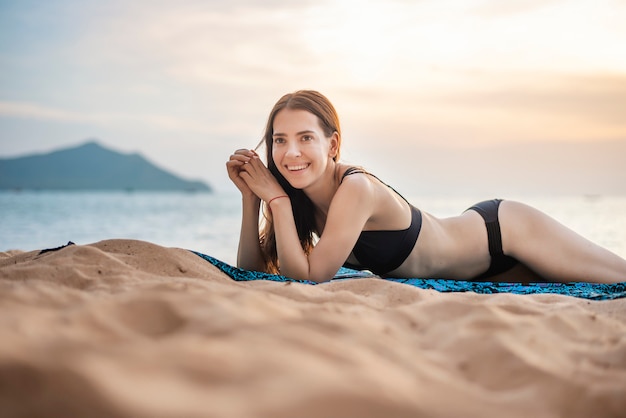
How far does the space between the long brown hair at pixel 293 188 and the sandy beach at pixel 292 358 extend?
1964 millimetres

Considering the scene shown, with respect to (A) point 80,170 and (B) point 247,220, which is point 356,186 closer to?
(B) point 247,220

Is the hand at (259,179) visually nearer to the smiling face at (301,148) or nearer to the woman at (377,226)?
the woman at (377,226)

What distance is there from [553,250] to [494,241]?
40 cm

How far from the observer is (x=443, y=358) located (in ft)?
4.20

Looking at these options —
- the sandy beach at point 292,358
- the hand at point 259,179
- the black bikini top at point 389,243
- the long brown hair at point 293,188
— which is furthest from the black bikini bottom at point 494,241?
the sandy beach at point 292,358

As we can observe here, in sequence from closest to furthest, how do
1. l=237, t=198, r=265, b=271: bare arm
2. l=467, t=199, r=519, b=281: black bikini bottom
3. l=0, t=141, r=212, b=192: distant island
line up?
l=467, t=199, r=519, b=281: black bikini bottom → l=237, t=198, r=265, b=271: bare arm → l=0, t=141, r=212, b=192: distant island

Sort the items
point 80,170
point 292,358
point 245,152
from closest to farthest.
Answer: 1. point 292,358
2. point 245,152
3. point 80,170

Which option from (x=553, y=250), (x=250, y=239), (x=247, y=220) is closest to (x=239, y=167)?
(x=247, y=220)

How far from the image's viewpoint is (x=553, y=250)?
3535mm

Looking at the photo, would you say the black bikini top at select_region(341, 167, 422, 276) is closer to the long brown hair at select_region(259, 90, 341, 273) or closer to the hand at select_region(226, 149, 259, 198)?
the long brown hair at select_region(259, 90, 341, 273)

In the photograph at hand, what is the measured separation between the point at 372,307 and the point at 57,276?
1.34 metres

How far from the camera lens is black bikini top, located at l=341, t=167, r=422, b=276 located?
134 inches

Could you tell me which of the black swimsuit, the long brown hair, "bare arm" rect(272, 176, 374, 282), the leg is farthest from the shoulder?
the leg

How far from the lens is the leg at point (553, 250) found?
347 cm
